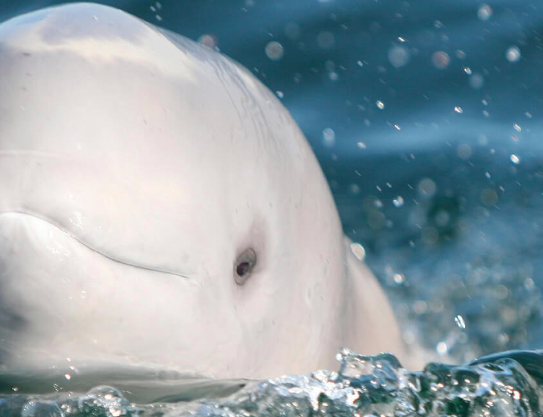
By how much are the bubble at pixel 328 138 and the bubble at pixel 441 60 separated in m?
1.08

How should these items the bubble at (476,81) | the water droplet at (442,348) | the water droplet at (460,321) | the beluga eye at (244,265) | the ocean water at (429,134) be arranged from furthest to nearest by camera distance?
the bubble at (476,81), the ocean water at (429,134), the water droplet at (460,321), the water droplet at (442,348), the beluga eye at (244,265)

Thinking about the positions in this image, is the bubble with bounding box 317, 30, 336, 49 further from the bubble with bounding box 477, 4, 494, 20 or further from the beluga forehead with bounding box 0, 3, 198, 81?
the beluga forehead with bounding box 0, 3, 198, 81

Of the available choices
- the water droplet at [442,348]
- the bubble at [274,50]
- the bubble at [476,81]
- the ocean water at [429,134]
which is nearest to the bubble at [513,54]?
the ocean water at [429,134]

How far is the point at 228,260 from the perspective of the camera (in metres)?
3.20

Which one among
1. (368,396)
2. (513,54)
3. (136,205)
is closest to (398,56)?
(513,54)

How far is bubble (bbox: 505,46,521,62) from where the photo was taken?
25.8ft

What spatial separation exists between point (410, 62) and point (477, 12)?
0.83 m

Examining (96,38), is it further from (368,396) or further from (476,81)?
(476,81)

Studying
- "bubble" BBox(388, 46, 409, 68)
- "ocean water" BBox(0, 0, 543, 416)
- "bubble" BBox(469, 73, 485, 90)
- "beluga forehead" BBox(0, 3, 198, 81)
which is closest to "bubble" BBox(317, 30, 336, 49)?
"ocean water" BBox(0, 0, 543, 416)

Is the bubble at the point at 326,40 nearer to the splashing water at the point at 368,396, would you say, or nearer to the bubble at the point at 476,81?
the bubble at the point at 476,81

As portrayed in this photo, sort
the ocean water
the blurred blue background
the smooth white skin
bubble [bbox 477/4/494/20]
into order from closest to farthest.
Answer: the smooth white skin, the ocean water, the blurred blue background, bubble [bbox 477/4/494/20]

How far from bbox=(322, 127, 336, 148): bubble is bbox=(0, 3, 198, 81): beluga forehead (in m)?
3.90

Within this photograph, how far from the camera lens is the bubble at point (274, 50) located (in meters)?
7.82

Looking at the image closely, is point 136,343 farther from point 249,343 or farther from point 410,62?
point 410,62
